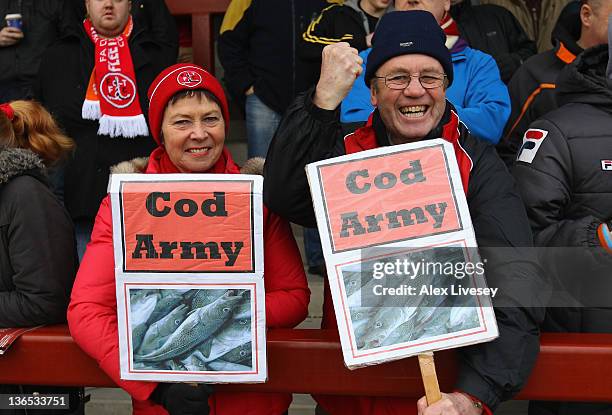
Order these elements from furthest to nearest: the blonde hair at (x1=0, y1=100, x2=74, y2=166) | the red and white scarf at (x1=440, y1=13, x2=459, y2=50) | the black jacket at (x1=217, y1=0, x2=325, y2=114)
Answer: the black jacket at (x1=217, y1=0, x2=325, y2=114), the red and white scarf at (x1=440, y1=13, x2=459, y2=50), the blonde hair at (x1=0, y1=100, x2=74, y2=166)

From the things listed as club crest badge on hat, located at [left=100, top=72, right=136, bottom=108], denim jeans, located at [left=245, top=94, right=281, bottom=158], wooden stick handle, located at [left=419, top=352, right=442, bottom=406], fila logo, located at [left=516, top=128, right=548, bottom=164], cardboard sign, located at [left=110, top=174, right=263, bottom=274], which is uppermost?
club crest badge on hat, located at [left=100, top=72, right=136, bottom=108]

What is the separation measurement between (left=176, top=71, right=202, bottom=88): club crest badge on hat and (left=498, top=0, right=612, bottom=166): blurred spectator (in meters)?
1.68

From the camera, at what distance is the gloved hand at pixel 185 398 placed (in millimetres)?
2158

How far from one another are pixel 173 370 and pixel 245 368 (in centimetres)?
19

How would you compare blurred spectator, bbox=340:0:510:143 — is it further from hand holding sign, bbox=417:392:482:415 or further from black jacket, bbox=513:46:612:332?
hand holding sign, bbox=417:392:482:415

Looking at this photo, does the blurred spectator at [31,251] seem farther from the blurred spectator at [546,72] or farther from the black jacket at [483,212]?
the blurred spectator at [546,72]

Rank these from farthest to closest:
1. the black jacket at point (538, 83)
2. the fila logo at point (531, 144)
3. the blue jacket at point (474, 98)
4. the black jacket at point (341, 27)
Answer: the black jacket at point (341, 27) < the black jacket at point (538, 83) < the blue jacket at point (474, 98) < the fila logo at point (531, 144)

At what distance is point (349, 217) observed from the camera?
6.71ft

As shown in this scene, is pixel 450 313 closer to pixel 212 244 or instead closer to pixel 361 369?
pixel 361 369

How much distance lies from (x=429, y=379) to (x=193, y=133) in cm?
97

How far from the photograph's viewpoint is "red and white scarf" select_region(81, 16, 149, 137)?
4297 mm

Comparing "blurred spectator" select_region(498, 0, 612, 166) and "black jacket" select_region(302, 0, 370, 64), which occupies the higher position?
"black jacket" select_region(302, 0, 370, 64)

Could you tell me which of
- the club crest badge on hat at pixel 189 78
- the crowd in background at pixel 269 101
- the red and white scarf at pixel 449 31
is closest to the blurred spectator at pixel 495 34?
the crowd in background at pixel 269 101

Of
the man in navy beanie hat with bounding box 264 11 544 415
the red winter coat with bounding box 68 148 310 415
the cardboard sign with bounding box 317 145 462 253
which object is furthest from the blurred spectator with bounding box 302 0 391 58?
the cardboard sign with bounding box 317 145 462 253
